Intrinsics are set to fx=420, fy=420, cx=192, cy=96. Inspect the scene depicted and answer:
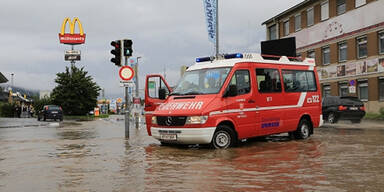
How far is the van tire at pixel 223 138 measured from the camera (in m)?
10.4

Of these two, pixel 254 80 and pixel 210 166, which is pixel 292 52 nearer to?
pixel 254 80

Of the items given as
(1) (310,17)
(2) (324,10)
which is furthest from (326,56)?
(1) (310,17)

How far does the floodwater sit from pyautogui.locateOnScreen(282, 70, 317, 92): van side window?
6.72ft

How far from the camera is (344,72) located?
31.7 meters

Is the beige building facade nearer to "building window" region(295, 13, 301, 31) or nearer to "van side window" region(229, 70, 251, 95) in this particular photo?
"building window" region(295, 13, 301, 31)

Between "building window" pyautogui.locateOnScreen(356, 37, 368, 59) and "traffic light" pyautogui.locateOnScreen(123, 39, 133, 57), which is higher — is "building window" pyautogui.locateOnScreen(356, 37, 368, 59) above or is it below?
above

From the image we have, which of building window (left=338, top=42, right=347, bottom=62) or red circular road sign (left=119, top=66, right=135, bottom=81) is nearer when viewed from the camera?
red circular road sign (left=119, top=66, right=135, bottom=81)

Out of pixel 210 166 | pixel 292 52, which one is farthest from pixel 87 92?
pixel 210 166

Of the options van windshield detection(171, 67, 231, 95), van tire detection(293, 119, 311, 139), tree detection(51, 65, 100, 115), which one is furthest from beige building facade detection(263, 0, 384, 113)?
tree detection(51, 65, 100, 115)

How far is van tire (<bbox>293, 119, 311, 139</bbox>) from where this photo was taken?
1298 cm

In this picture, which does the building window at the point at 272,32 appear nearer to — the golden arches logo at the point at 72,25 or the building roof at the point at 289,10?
the building roof at the point at 289,10

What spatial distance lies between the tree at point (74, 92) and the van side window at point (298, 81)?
1435 inches

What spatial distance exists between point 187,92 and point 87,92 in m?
38.1

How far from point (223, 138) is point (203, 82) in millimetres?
1569
